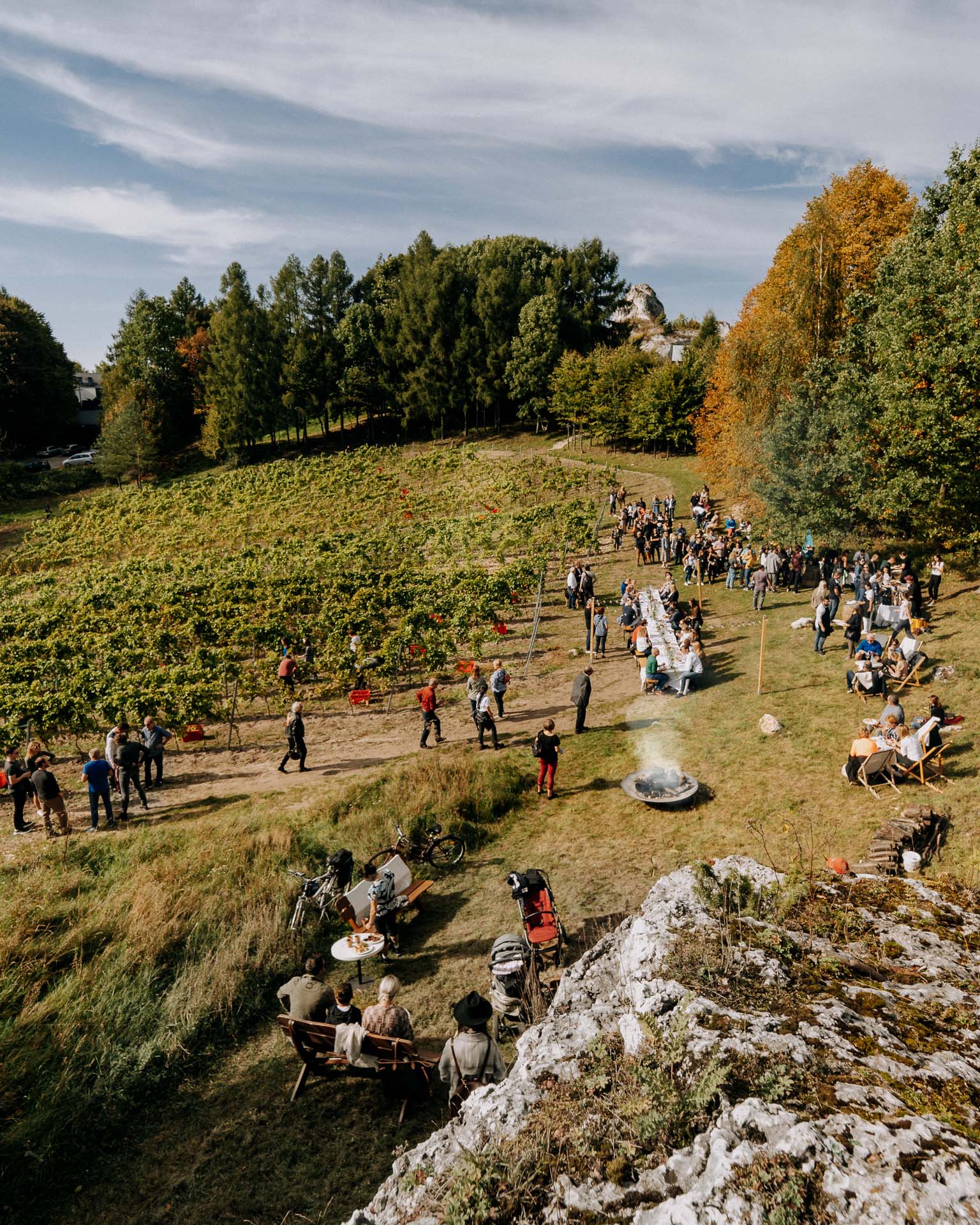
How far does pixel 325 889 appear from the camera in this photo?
9125mm

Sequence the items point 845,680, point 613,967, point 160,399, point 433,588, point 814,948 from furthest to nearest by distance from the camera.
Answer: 1. point 160,399
2. point 433,588
3. point 845,680
4. point 613,967
5. point 814,948

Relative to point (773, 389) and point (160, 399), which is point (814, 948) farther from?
point (160, 399)

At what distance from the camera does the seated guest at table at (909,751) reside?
1086 cm

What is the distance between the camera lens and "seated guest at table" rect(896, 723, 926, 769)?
35.6 feet

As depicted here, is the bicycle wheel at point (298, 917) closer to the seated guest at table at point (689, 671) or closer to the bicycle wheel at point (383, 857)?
the bicycle wheel at point (383, 857)

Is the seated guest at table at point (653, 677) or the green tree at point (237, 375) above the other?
the green tree at point (237, 375)

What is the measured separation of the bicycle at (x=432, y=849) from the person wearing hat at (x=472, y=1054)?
13.6 feet

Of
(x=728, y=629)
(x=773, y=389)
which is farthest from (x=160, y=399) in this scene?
(x=728, y=629)

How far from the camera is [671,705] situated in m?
15.3

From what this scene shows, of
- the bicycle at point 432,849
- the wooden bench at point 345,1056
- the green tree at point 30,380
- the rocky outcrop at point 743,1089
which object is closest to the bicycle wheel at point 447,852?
the bicycle at point 432,849

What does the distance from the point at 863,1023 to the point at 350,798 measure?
9.17 metres

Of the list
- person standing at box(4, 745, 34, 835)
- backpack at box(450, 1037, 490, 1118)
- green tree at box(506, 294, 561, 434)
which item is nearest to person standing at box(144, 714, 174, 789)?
person standing at box(4, 745, 34, 835)

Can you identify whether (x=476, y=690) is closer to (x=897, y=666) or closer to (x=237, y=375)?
(x=897, y=666)

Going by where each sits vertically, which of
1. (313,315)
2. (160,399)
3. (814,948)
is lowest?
(814,948)
